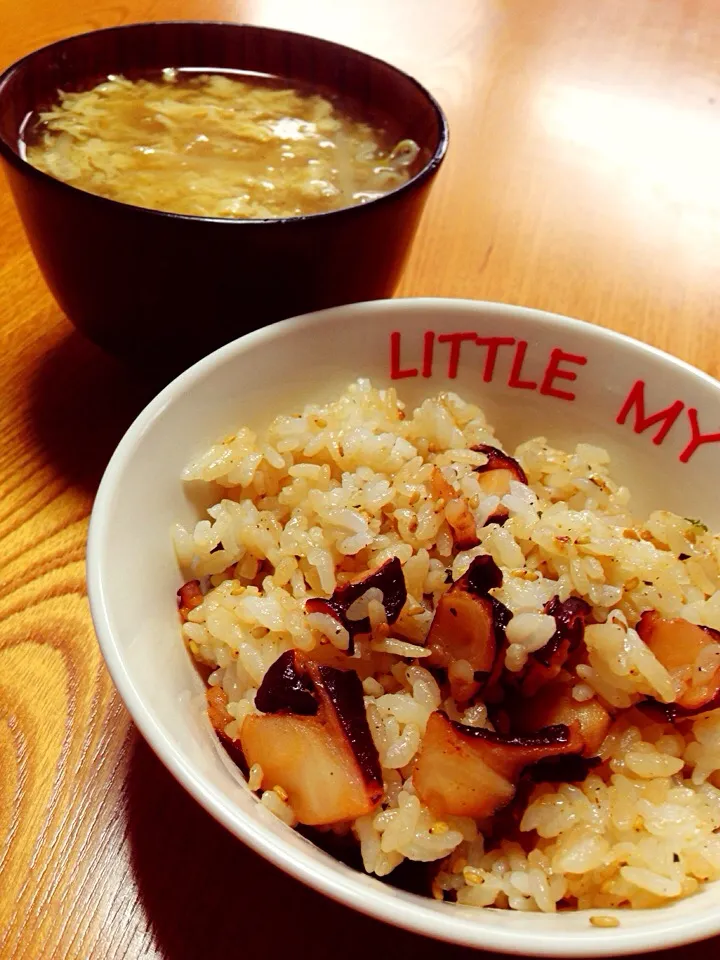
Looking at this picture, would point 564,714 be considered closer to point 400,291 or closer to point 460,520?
point 460,520

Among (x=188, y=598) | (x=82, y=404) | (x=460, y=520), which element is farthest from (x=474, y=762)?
(x=82, y=404)

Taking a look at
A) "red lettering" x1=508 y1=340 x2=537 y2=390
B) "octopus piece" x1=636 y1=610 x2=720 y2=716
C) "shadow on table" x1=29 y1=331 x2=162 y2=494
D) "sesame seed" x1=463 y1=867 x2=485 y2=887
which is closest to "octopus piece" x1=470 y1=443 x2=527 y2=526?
"red lettering" x1=508 y1=340 x2=537 y2=390

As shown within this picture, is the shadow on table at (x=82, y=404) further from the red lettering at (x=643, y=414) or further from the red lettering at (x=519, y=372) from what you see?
the red lettering at (x=643, y=414)

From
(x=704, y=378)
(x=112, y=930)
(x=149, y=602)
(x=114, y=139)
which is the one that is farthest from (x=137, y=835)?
(x=114, y=139)

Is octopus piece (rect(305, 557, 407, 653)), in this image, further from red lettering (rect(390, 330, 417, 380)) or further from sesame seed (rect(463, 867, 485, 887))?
red lettering (rect(390, 330, 417, 380))

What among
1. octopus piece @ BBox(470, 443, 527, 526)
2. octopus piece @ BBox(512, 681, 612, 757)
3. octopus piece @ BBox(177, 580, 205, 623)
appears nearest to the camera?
octopus piece @ BBox(512, 681, 612, 757)
